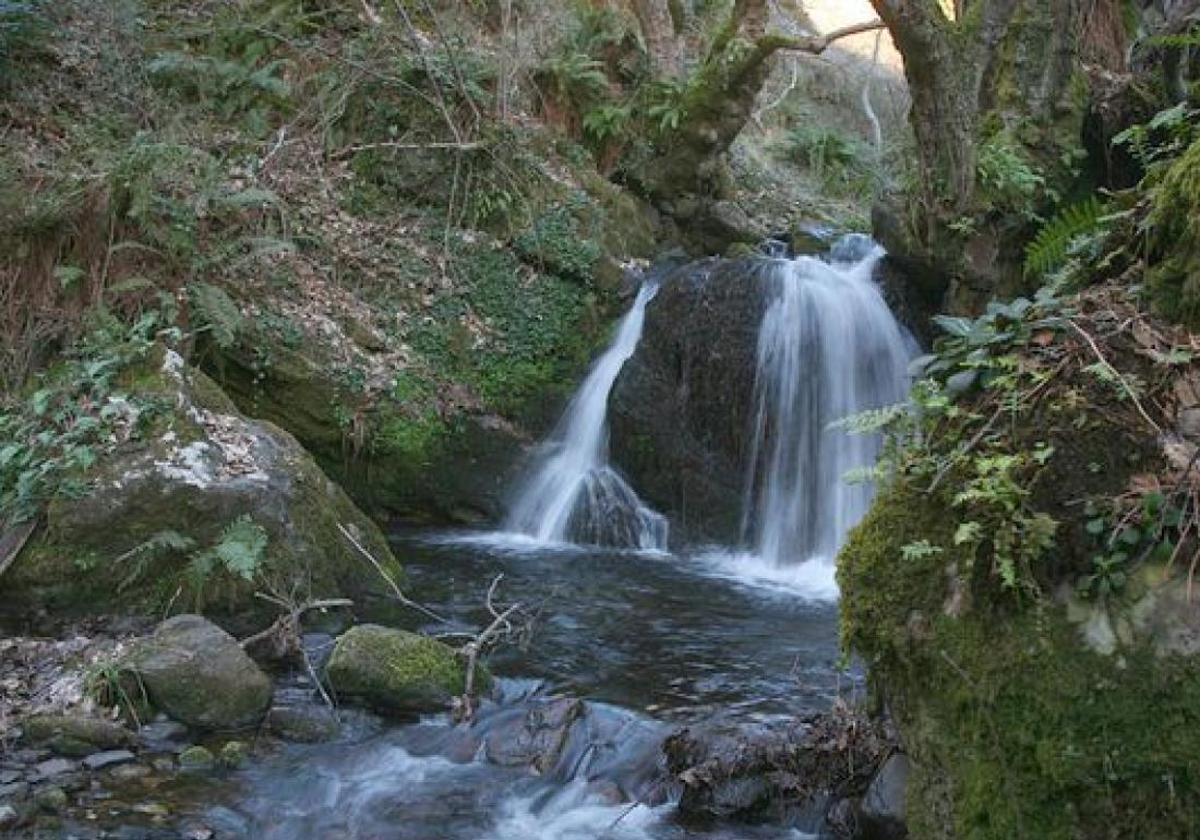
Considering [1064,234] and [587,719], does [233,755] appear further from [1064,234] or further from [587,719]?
[1064,234]

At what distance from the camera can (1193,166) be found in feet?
12.1

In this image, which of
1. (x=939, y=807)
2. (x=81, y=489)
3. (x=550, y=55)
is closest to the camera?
(x=939, y=807)

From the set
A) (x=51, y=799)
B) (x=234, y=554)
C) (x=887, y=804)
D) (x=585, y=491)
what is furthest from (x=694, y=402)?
(x=51, y=799)

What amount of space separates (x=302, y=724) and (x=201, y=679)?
1.75 ft

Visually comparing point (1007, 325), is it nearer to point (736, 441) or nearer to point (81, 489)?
point (81, 489)

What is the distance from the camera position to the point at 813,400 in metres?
10.1

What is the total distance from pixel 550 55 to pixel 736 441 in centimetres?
600

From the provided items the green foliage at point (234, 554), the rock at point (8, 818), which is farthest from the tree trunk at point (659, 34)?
the rock at point (8, 818)

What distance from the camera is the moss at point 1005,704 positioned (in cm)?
293

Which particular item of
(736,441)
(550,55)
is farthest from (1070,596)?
(550,55)

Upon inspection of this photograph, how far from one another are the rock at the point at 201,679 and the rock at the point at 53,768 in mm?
526

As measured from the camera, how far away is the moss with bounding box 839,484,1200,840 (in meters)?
2.93

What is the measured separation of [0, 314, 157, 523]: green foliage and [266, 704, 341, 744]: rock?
2229 millimetres

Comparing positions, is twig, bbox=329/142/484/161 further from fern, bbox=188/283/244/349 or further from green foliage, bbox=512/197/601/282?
fern, bbox=188/283/244/349
